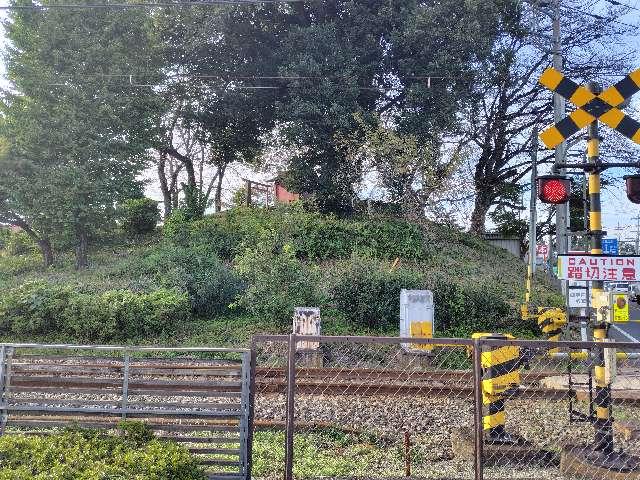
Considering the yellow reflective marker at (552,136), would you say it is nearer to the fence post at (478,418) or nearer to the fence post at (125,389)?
the fence post at (478,418)

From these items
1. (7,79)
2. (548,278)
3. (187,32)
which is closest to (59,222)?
(7,79)

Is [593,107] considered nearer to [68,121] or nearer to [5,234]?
[68,121]

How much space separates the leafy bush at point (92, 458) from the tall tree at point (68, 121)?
1684 centimetres

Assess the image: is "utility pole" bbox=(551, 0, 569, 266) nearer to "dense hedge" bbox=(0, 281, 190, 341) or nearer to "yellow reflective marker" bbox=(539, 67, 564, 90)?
"yellow reflective marker" bbox=(539, 67, 564, 90)

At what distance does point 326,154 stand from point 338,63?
356 centimetres

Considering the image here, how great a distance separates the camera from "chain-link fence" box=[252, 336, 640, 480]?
194 inches

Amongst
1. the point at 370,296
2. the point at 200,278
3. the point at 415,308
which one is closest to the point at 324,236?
the point at 200,278

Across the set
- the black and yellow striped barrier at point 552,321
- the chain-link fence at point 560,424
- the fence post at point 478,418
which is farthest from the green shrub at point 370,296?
the fence post at point 478,418

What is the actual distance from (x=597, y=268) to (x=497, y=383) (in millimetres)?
1806

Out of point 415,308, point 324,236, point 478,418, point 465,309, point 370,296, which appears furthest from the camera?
point 324,236

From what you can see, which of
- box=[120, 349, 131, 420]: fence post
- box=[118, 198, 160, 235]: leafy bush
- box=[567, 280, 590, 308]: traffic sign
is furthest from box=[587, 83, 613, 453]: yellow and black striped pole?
box=[118, 198, 160, 235]: leafy bush

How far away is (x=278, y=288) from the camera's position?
43.9 ft

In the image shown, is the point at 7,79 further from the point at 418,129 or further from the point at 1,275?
the point at 418,129

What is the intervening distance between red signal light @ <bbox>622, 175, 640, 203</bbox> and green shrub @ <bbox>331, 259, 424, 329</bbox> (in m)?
8.33
